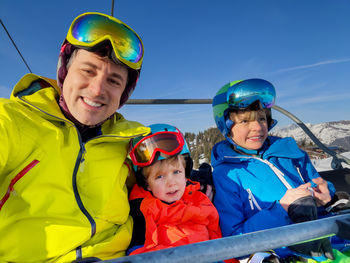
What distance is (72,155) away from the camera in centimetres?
115

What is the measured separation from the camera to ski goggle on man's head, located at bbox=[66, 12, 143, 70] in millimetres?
1307

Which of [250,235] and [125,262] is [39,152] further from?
[250,235]

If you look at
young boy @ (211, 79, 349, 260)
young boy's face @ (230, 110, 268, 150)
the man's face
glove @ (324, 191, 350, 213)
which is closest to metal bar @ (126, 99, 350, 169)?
young boy @ (211, 79, 349, 260)

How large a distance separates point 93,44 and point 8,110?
0.59 m

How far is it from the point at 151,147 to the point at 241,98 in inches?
36.0

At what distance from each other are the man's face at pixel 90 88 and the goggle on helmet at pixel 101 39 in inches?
2.7

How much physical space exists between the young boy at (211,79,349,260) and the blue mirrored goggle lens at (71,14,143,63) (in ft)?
3.14

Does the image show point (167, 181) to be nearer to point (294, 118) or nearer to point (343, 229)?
point (343, 229)

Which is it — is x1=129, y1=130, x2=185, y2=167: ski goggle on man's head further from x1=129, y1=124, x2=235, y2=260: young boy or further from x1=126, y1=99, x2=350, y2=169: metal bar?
x1=126, y1=99, x2=350, y2=169: metal bar

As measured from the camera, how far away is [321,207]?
1.73m

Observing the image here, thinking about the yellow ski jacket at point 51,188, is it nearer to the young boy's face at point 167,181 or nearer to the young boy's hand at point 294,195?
the young boy's face at point 167,181

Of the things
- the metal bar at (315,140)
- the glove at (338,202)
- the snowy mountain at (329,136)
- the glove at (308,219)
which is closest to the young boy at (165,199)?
the glove at (308,219)

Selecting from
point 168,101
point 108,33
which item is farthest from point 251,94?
point 168,101

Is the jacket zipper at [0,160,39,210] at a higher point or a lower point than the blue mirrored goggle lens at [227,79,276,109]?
lower
